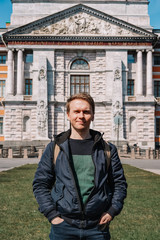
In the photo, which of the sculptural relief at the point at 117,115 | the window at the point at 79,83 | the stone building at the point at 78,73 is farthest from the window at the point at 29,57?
the sculptural relief at the point at 117,115

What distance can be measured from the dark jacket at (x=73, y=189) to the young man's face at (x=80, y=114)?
0.19m

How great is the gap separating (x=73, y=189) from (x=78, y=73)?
138 ft

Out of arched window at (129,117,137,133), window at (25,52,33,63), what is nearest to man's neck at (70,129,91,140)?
arched window at (129,117,137,133)

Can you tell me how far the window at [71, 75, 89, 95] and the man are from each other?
135ft

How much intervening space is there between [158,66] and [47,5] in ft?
57.2

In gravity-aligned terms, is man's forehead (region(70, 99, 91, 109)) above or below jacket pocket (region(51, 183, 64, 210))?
above

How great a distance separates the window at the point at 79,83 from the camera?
149ft

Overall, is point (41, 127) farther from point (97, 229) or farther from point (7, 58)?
point (97, 229)

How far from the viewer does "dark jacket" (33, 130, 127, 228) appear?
12.9 ft

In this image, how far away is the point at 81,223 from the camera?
3953 mm

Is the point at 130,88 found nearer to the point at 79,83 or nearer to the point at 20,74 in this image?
the point at 79,83

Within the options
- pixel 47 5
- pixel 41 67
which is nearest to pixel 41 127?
pixel 41 67

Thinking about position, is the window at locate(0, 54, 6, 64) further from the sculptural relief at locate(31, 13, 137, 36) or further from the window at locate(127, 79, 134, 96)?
the window at locate(127, 79, 134, 96)

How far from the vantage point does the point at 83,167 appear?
409cm
